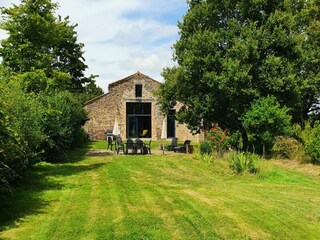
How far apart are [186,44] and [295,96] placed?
7.43m

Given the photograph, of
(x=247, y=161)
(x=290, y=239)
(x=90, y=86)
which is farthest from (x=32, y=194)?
(x=90, y=86)

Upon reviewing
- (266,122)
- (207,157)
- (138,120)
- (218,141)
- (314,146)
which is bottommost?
(207,157)

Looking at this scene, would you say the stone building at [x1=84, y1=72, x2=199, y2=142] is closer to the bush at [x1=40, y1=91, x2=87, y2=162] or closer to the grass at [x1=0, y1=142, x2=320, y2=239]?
the bush at [x1=40, y1=91, x2=87, y2=162]

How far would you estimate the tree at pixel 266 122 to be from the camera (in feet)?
61.3

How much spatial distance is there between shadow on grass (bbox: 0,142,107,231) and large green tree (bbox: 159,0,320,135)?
8.67 meters

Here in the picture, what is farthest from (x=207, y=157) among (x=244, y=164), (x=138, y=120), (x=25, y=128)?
(x=138, y=120)

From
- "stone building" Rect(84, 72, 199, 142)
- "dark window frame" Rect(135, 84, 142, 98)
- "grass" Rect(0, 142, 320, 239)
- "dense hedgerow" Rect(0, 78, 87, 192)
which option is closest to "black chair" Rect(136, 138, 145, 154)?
"dense hedgerow" Rect(0, 78, 87, 192)

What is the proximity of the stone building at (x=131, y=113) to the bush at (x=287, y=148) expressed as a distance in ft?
54.1

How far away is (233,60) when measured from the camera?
20484 mm

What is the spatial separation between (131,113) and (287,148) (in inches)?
789

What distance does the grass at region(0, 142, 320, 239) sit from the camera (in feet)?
21.8

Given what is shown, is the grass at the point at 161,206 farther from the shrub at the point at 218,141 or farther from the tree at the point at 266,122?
the tree at the point at 266,122

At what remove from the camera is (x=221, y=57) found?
21625mm

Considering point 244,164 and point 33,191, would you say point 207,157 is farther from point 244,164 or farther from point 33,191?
point 33,191
